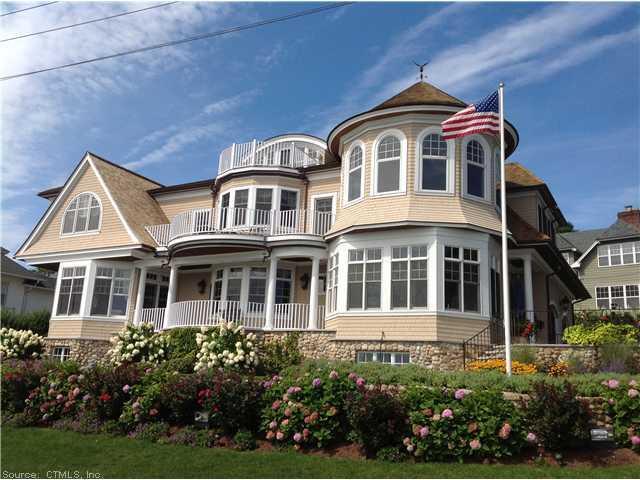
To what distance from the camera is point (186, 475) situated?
857cm

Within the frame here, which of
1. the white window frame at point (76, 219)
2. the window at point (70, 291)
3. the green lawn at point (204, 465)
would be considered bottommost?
the green lawn at point (204, 465)

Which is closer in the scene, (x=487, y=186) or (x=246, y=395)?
(x=246, y=395)

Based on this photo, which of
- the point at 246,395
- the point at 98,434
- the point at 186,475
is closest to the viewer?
the point at 186,475

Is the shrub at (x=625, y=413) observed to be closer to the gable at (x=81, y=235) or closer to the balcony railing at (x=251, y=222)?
the balcony railing at (x=251, y=222)

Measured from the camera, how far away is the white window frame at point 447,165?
16875mm

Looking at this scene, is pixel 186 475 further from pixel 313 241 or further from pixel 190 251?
pixel 190 251

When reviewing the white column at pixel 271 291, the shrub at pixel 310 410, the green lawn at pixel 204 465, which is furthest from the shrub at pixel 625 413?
the white column at pixel 271 291

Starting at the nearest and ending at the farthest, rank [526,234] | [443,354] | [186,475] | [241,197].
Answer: [186,475] < [443,354] < [526,234] < [241,197]

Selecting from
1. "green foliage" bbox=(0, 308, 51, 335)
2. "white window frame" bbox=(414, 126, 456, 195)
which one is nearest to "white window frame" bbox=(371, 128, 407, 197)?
"white window frame" bbox=(414, 126, 456, 195)

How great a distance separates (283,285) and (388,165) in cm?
624

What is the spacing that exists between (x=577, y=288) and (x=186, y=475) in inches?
919

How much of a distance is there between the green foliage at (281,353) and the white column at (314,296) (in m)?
0.79

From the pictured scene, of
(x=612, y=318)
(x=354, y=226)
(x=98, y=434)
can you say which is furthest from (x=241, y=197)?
(x=612, y=318)

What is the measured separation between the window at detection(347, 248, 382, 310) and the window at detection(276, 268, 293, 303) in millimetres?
4280
